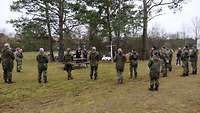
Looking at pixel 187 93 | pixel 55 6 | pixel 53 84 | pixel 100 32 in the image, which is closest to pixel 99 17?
pixel 100 32

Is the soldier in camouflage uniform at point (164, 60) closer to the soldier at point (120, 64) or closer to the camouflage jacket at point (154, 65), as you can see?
the soldier at point (120, 64)

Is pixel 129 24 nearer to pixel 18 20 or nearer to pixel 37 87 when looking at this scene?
pixel 18 20

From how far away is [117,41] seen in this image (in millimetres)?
43062

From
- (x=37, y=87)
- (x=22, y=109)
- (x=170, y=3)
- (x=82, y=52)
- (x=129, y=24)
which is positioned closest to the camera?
(x=22, y=109)

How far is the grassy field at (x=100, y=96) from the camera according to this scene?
13275 mm

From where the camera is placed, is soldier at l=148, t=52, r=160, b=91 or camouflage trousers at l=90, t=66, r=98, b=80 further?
camouflage trousers at l=90, t=66, r=98, b=80

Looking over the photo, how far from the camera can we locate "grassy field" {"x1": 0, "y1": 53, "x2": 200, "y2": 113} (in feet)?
43.6

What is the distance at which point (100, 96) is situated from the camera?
15.8m

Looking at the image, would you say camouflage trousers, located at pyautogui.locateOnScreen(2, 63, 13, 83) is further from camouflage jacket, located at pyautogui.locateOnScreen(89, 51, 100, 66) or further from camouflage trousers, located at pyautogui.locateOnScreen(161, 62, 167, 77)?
camouflage trousers, located at pyautogui.locateOnScreen(161, 62, 167, 77)

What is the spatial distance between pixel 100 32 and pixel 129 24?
3275 millimetres

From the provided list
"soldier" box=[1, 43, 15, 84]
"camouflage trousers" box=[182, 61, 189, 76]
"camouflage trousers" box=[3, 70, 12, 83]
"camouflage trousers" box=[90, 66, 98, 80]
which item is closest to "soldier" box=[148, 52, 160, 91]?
"camouflage trousers" box=[90, 66, 98, 80]

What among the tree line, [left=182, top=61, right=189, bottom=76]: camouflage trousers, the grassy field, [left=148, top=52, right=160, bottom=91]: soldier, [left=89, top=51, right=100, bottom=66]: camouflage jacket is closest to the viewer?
the grassy field

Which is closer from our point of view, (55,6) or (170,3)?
(55,6)

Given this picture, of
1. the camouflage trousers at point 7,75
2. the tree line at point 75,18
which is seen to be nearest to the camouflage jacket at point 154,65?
the camouflage trousers at point 7,75
